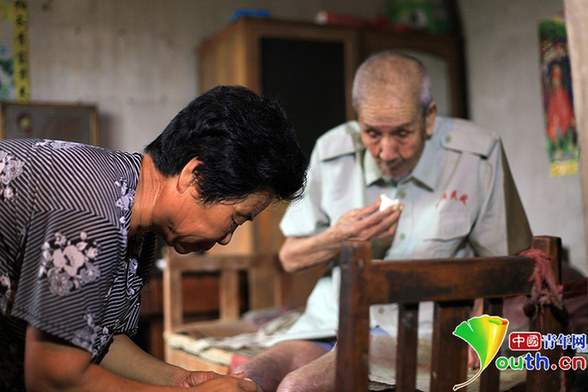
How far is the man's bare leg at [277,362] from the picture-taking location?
70.2 inches

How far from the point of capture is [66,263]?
38.9 inches

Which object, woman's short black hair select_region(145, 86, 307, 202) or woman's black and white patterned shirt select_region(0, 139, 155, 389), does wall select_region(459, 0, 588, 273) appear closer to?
woman's short black hair select_region(145, 86, 307, 202)

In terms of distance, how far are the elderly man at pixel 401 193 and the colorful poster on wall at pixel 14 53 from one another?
209 cm

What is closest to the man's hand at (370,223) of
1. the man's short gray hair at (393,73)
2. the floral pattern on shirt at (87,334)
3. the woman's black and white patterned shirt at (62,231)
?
the man's short gray hair at (393,73)

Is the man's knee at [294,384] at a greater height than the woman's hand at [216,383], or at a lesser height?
lesser

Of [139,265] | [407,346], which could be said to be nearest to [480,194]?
[407,346]

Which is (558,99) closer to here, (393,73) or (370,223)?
(393,73)

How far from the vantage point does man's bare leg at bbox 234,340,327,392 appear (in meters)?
1.78

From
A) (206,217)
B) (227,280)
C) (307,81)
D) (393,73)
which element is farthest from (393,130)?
(307,81)

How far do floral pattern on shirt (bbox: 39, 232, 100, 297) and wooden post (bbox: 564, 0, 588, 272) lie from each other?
0.88 m

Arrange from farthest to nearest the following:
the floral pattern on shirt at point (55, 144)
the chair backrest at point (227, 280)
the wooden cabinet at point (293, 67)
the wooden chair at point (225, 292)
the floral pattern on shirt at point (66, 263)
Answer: the wooden cabinet at point (293, 67) < the chair backrest at point (227, 280) < the wooden chair at point (225, 292) < the floral pattern on shirt at point (55, 144) < the floral pattern on shirt at point (66, 263)

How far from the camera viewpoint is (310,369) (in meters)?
1.63

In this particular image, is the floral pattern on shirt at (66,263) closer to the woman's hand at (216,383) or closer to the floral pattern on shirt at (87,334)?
the floral pattern on shirt at (87,334)

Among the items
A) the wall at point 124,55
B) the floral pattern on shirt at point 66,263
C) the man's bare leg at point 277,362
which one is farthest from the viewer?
the wall at point 124,55
